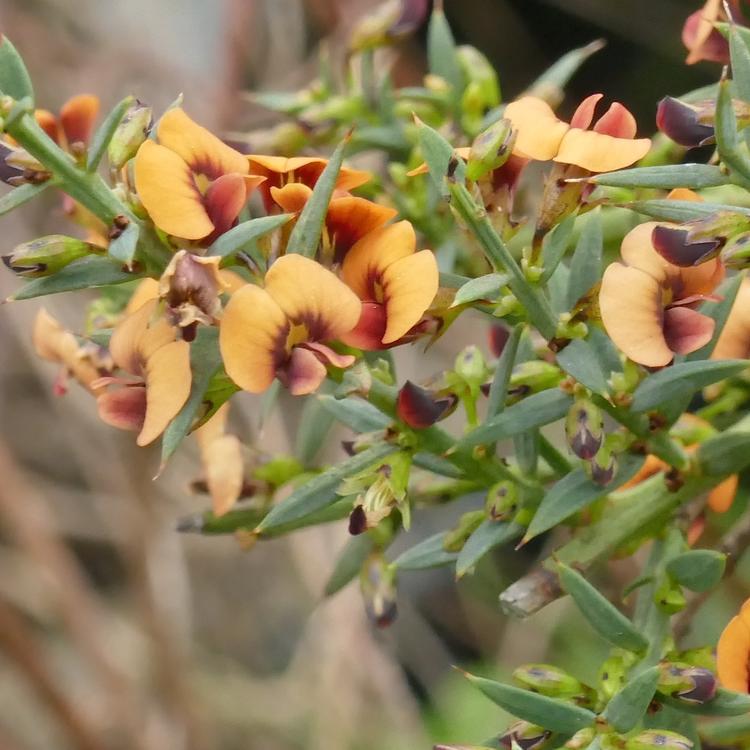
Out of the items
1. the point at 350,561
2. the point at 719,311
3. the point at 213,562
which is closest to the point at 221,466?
the point at 350,561

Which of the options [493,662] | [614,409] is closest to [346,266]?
[614,409]

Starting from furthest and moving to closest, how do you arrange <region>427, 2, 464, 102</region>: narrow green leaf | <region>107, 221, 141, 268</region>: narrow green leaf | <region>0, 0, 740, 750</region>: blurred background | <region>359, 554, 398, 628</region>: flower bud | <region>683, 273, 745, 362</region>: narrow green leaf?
<region>0, 0, 740, 750</region>: blurred background
<region>427, 2, 464, 102</region>: narrow green leaf
<region>359, 554, 398, 628</region>: flower bud
<region>683, 273, 745, 362</region>: narrow green leaf
<region>107, 221, 141, 268</region>: narrow green leaf

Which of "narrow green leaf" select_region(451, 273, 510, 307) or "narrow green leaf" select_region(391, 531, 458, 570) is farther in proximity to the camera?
"narrow green leaf" select_region(391, 531, 458, 570)

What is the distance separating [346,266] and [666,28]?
218 centimetres

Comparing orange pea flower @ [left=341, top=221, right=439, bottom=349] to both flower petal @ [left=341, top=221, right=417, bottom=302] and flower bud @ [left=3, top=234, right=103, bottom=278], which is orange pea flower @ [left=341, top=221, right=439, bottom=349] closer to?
flower petal @ [left=341, top=221, right=417, bottom=302]

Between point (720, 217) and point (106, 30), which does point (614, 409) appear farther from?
point (106, 30)

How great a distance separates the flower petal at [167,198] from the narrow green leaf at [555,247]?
161 millimetres

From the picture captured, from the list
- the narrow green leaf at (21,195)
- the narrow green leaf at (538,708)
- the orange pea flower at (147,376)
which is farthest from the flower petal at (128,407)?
the narrow green leaf at (538,708)

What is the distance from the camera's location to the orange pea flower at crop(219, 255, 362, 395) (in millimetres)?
425

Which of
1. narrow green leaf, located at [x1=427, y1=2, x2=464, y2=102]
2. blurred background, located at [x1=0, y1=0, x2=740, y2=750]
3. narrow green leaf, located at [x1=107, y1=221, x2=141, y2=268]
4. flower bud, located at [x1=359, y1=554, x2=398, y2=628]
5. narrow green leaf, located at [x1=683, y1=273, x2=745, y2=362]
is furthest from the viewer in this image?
blurred background, located at [x1=0, y1=0, x2=740, y2=750]

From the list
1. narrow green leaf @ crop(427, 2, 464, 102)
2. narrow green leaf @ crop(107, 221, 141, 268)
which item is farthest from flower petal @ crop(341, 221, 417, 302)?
narrow green leaf @ crop(427, 2, 464, 102)

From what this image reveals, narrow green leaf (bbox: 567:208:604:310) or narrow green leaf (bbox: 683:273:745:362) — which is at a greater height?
narrow green leaf (bbox: 567:208:604:310)

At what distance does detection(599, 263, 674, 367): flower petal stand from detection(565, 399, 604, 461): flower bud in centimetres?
6

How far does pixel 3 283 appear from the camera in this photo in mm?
1949
